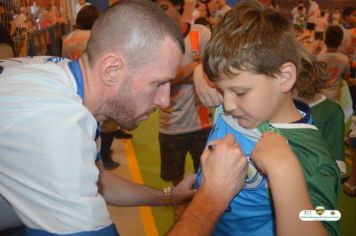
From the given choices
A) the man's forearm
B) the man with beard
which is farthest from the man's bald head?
the man's forearm

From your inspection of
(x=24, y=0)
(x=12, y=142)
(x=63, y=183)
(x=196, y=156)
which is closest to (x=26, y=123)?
(x=12, y=142)

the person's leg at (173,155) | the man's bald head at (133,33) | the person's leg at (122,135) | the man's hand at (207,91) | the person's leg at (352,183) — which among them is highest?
the man's bald head at (133,33)

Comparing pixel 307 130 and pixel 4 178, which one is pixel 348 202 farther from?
pixel 4 178

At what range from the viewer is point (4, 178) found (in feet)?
4.06

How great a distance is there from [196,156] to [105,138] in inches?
67.0

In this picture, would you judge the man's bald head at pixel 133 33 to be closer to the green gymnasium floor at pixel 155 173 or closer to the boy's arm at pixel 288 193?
the boy's arm at pixel 288 193

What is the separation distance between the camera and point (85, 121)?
1.25m

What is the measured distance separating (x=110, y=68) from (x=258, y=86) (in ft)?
2.05

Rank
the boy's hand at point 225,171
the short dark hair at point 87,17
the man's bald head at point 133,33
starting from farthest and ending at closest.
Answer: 1. the short dark hair at point 87,17
2. the man's bald head at point 133,33
3. the boy's hand at point 225,171

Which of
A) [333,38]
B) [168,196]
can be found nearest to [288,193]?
[168,196]

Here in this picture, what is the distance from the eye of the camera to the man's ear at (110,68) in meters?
1.51

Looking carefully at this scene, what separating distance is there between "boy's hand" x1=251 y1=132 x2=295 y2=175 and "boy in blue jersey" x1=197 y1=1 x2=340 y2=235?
152 millimetres

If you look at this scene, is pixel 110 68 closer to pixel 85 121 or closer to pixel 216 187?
pixel 85 121

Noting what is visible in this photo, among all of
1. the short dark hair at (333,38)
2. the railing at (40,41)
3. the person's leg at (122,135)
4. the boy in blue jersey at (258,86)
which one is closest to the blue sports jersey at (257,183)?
the boy in blue jersey at (258,86)
